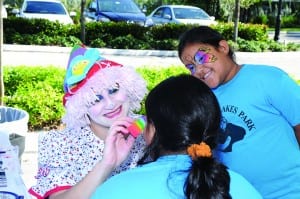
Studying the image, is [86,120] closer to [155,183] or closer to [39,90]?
[155,183]

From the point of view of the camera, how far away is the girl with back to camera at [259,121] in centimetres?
236

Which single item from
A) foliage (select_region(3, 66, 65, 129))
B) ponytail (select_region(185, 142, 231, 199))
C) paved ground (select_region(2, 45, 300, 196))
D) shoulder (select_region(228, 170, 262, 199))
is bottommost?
paved ground (select_region(2, 45, 300, 196))

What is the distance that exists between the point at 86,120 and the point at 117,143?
0.95 ft

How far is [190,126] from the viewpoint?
156 centimetres

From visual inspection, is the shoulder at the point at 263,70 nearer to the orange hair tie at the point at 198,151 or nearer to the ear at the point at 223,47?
the ear at the point at 223,47

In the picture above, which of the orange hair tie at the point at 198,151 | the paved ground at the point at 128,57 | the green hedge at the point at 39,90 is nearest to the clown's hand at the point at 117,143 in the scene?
the orange hair tie at the point at 198,151

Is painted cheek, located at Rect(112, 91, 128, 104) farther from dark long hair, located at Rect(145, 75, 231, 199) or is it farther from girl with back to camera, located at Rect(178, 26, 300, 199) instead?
dark long hair, located at Rect(145, 75, 231, 199)

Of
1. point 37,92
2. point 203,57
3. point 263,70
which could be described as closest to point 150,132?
point 203,57

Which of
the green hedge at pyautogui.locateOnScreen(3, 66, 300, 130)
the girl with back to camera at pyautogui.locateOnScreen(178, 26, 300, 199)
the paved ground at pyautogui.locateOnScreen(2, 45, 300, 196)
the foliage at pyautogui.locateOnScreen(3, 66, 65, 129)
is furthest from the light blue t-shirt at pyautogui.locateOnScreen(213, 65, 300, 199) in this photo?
the paved ground at pyautogui.locateOnScreen(2, 45, 300, 196)

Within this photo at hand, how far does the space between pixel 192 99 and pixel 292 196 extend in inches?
40.6

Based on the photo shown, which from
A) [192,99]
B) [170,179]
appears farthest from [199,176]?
[192,99]

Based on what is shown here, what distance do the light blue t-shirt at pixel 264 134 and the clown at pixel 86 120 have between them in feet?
1.35

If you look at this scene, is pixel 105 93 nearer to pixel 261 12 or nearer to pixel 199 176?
pixel 199 176

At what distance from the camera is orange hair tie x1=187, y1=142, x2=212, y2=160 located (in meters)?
1.54
